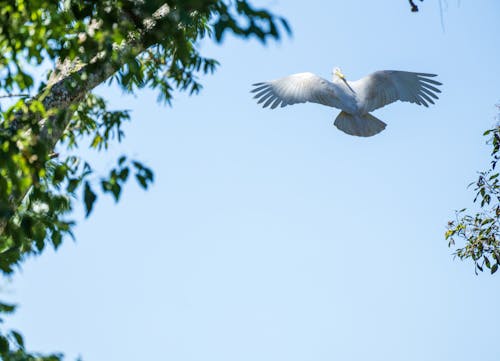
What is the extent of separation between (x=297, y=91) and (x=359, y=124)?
575 mm

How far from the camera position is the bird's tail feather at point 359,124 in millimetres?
6887

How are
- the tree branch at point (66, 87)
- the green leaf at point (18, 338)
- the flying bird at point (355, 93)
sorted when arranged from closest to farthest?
the green leaf at point (18, 338) < the tree branch at point (66, 87) < the flying bird at point (355, 93)

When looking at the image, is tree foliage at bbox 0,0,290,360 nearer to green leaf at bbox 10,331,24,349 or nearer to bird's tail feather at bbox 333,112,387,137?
green leaf at bbox 10,331,24,349

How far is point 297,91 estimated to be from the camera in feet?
22.9

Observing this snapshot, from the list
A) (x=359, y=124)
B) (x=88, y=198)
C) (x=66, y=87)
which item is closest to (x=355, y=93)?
(x=359, y=124)

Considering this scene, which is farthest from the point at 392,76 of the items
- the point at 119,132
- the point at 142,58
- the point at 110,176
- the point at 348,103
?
the point at 110,176

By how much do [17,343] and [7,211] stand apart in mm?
463

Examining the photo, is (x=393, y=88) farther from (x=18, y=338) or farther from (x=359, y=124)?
(x=18, y=338)

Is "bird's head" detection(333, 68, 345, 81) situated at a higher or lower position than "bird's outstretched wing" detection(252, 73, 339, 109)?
higher

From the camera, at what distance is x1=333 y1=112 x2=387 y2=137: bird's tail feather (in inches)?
271

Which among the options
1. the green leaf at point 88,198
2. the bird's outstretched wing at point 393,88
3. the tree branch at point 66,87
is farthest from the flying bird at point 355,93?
the green leaf at point 88,198

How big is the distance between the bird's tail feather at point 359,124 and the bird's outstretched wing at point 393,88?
0.31 feet

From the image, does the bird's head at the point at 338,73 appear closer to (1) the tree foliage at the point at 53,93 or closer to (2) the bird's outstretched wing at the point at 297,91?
(2) the bird's outstretched wing at the point at 297,91

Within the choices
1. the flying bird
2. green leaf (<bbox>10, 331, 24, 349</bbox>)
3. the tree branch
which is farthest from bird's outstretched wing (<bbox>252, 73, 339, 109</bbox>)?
green leaf (<bbox>10, 331, 24, 349</bbox>)
